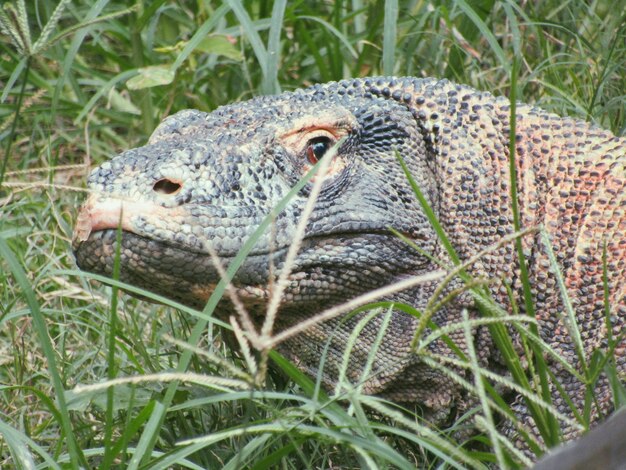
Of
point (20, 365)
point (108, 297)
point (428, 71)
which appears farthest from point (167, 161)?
point (428, 71)

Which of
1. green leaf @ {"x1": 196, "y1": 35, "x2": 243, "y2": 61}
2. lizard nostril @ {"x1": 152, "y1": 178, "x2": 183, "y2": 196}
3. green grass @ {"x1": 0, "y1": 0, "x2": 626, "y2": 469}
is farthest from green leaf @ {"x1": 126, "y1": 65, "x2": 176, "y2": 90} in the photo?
lizard nostril @ {"x1": 152, "y1": 178, "x2": 183, "y2": 196}

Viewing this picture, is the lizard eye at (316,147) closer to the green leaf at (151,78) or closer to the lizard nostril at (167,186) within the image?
the lizard nostril at (167,186)

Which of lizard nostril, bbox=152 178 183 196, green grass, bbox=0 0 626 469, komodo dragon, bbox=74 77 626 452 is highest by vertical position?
lizard nostril, bbox=152 178 183 196

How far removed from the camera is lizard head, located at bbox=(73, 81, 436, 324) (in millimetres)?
3318

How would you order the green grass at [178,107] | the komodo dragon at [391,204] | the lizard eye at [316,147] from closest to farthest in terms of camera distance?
the komodo dragon at [391,204] → the lizard eye at [316,147] → the green grass at [178,107]

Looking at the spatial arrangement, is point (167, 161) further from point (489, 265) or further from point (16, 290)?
point (16, 290)

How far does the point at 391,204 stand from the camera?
12.4ft

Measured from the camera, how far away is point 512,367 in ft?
10.4

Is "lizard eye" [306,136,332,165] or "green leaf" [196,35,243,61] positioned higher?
"lizard eye" [306,136,332,165]

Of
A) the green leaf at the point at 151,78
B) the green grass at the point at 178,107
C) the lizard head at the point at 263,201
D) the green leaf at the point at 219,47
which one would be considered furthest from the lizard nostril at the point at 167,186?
the green leaf at the point at 219,47

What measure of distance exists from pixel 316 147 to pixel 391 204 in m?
0.33

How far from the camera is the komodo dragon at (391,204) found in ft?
11.3

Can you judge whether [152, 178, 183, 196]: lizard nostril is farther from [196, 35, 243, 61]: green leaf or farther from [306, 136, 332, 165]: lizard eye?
[196, 35, 243, 61]: green leaf

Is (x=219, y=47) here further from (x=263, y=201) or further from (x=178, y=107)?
(x=263, y=201)
